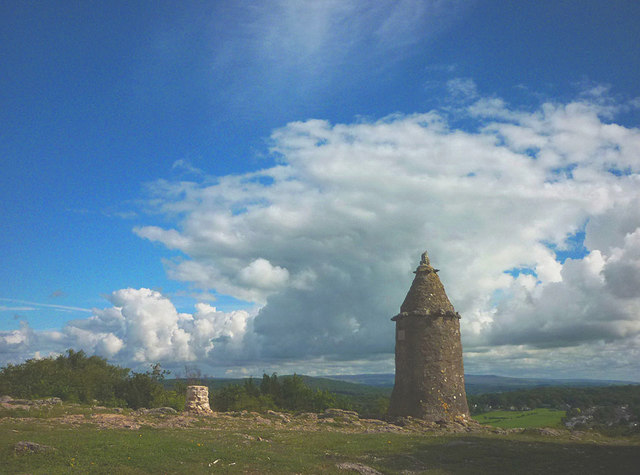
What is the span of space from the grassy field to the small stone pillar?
233 inches

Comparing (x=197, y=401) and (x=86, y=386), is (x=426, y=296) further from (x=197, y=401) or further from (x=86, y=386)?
(x=86, y=386)

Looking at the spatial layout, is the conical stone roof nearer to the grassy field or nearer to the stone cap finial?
the stone cap finial

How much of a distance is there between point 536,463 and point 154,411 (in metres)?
19.5

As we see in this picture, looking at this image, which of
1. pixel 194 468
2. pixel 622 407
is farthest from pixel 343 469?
pixel 622 407

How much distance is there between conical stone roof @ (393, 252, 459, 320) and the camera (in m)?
27.2

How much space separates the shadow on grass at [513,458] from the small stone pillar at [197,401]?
43.9ft

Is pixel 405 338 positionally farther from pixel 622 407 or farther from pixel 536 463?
pixel 622 407

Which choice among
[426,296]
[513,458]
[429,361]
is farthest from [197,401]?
[513,458]

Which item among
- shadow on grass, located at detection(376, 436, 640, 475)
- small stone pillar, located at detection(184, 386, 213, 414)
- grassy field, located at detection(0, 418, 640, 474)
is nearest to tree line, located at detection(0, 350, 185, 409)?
small stone pillar, located at detection(184, 386, 213, 414)

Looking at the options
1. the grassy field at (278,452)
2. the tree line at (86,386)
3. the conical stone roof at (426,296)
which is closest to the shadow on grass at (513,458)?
the grassy field at (278,452)

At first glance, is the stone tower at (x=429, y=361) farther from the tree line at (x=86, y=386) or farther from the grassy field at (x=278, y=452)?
the tree line at (x=86, y=386)

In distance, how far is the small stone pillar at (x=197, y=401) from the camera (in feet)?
85.1

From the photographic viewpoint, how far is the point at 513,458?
51.4ft

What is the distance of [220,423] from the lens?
22.6 meters
